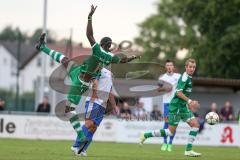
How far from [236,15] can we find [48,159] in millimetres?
39615

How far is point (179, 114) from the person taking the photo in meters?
19.0

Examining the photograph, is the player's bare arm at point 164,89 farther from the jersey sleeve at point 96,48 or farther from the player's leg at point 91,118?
the jersey sleeve at point 96,48

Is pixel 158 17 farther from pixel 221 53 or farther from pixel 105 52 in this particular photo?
pixel 105 52

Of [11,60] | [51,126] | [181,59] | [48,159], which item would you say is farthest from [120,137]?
[11,60]

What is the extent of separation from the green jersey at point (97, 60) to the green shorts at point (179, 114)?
2.78m

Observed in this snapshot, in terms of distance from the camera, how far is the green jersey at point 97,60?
1666cm

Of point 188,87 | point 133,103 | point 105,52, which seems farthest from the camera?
point 133,103

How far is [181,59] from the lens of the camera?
3516 inches

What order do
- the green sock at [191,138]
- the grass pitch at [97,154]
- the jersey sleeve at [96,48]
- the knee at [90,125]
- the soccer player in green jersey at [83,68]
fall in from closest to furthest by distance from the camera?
the grass pitch at [97,154] → the jersey sleeve at [96,48] → the soccer player in green jersey at [83,68] → the knee at [90,125] → the green sock at [191,138]

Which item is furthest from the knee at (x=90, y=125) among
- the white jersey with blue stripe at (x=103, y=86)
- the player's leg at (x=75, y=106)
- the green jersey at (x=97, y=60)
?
the green jersey at (x=97, y=60)

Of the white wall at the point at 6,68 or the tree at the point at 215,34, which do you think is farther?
the white wall at the point at 6,68

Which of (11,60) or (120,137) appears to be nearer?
(120,137)

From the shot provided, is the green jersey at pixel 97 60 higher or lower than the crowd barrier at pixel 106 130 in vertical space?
higher

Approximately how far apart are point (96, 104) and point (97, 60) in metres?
1.20
